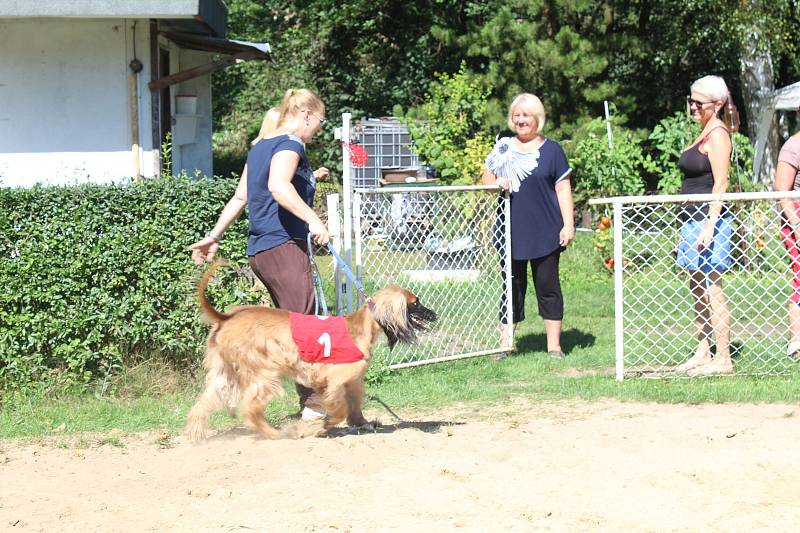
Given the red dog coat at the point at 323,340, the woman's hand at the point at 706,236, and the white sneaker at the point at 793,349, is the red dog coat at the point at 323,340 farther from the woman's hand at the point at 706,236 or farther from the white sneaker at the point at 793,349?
the white sneaker at the point at 793,349

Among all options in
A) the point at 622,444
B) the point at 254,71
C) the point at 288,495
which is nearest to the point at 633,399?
the point at 622,444

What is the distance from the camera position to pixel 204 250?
615 cm

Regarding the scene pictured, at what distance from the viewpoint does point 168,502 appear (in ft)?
14.9

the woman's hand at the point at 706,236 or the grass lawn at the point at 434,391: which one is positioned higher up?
the woman's hand at the point at 706,236

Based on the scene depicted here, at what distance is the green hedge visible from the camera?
660 cm


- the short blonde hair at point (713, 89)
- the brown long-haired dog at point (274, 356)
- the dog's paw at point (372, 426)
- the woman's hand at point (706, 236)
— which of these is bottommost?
the dog's paw at point (372, 426)

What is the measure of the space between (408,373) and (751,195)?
2.89 metres

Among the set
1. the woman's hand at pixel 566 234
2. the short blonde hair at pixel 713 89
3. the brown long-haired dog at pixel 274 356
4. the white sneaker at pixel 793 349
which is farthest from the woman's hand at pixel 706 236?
the brown long-haired dog at pixel 274 356

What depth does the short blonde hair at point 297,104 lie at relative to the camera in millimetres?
5707

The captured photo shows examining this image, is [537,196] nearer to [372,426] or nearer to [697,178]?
[697,178]

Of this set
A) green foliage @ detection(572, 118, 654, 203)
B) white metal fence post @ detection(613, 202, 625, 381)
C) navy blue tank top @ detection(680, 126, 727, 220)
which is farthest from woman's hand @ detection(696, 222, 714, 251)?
green foliage @ detection(572, 118, 654, 203)

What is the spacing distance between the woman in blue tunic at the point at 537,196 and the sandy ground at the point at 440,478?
1.86 m

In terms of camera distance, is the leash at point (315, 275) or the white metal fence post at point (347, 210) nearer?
the leash at point (315, 275)

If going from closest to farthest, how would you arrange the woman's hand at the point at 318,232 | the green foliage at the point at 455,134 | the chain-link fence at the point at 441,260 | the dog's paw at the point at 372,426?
the woman's hand at the point at 318,232
the dog's paw at the point at 372,426
the chain-link fence at the point at 441,260
the green foliage at the point at 455,134
